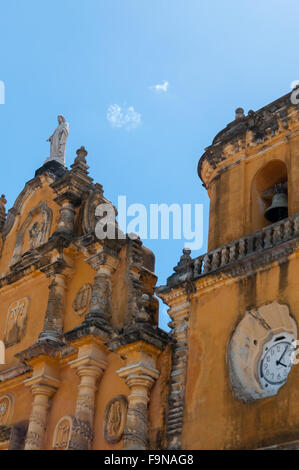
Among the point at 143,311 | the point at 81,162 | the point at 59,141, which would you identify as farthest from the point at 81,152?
the point at 143,311

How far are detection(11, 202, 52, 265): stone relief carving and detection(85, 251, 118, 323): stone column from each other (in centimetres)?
244

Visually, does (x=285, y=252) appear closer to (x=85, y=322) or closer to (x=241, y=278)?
(x=241, y=278)

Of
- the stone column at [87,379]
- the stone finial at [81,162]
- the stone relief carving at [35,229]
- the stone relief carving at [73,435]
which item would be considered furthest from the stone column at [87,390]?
the stone finial at [81,162]

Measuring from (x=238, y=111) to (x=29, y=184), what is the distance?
18.6 feet

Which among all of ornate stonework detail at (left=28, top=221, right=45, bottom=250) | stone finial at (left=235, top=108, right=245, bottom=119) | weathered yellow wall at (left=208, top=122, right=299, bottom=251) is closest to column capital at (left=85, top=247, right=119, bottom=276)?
weathered yellow wall at (left=208, top=122, right=299, bottom=251)

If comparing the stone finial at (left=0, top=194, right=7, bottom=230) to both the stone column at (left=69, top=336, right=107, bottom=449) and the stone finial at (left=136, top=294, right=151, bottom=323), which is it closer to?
the stone column at (left=69, top=336, right=107, bottom=449)

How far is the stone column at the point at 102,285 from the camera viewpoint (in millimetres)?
14000

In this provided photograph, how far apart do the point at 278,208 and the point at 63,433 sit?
5.15 meters

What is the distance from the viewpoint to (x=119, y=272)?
1448cm

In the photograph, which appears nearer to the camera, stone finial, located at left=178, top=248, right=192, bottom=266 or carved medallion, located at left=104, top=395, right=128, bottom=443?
carved medallion, located at left=104, top=395, right=128, bottom=443

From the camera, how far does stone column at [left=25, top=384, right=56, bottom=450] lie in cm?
1362

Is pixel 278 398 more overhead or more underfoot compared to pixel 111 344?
more underfoot

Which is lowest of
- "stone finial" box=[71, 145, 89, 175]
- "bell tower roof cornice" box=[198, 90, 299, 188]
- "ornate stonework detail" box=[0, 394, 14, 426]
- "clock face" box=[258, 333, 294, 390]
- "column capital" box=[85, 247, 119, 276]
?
"clock face" box=[258, 333, 294, 390]
